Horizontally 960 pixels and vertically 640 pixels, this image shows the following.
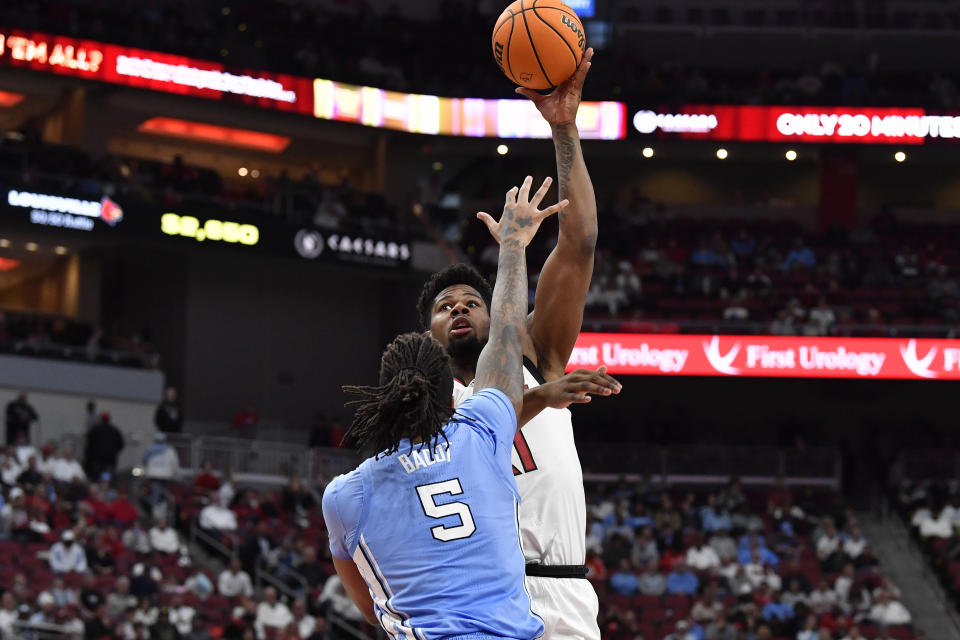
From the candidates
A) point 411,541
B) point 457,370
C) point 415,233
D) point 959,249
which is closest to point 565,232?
point 457,370

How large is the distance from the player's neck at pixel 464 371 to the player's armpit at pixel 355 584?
94cm

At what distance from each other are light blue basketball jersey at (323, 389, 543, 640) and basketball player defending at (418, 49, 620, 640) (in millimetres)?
619

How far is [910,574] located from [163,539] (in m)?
12.6

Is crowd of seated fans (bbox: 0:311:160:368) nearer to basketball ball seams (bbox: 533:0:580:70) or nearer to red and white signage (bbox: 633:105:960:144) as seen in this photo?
red and white signage (bbox: 633:105:960:144)

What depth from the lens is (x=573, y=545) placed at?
15.6 ft

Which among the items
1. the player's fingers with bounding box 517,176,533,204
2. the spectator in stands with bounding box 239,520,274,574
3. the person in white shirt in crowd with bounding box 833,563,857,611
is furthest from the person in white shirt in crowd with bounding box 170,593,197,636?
the player's fingers with bounding box 517,176,533,204

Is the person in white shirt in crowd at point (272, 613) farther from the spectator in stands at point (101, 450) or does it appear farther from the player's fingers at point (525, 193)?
the player's fingers at point (525, 193)

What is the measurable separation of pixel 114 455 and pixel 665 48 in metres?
18.9

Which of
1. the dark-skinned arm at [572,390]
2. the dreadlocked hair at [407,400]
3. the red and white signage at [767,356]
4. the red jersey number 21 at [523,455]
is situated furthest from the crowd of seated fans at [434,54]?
the dreadlocked hair at [407,400]

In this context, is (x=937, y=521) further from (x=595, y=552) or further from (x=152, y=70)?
(x=152, y=70)

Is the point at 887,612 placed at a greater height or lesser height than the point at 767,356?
lesser

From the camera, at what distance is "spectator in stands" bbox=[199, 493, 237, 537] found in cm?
2064

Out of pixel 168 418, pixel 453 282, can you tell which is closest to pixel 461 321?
pixel 453 282

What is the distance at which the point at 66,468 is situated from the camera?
20.2 m
